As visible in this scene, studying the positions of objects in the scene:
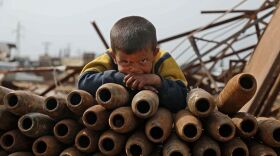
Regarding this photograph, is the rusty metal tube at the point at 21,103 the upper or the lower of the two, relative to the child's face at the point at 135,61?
lower

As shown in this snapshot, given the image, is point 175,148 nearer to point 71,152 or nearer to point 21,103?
point 71,152

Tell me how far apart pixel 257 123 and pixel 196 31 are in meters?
5.92

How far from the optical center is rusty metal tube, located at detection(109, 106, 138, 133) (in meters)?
1.90

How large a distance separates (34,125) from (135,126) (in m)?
0.50

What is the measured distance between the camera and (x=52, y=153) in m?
2.07

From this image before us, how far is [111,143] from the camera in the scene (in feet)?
6.43

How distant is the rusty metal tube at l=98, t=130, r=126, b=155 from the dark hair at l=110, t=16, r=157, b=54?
0.45 metres

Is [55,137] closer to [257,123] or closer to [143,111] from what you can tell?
[143,111]

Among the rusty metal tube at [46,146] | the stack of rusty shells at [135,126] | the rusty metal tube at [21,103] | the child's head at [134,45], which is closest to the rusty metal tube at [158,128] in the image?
the stack of rusty shells at [135,126]

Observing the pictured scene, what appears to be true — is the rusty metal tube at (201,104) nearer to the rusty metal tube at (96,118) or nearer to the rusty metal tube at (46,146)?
the rusty metal tube at (96,118)

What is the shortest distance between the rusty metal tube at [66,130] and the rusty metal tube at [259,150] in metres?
0.83

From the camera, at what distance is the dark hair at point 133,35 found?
217cm

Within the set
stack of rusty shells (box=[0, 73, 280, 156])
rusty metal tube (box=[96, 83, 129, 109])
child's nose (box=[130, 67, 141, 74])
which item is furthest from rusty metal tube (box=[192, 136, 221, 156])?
child's nose (box=[130, 67, 141, 74])

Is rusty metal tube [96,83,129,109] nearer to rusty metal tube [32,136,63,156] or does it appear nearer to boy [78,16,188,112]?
boy [78,16,188,112]
